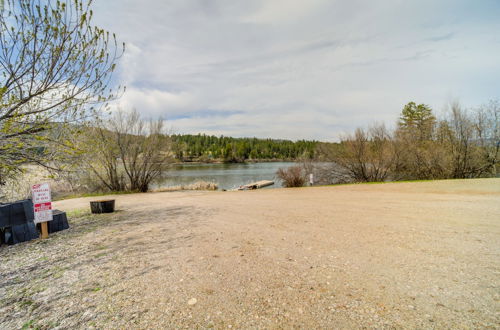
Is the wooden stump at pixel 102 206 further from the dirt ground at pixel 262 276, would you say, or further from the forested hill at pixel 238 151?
the forested hill at pixel 238 151

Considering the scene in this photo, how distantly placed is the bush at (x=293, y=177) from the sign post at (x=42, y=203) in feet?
56.2

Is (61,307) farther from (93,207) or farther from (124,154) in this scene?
(124,154)

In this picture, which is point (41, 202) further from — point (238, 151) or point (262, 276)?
point (238, 151)

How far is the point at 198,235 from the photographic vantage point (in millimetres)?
6168

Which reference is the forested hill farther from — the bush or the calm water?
the bush

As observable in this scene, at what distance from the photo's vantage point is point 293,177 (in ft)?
70.6

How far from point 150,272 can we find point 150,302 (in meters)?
0.91

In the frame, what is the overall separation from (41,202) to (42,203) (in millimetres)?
37

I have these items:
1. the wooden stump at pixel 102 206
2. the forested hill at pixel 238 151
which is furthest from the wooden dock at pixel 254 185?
the forested hill at pixel 238 151

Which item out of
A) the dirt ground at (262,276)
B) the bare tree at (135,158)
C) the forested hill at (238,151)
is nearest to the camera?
the dirt ground at (262,276)

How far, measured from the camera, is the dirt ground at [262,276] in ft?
9.69

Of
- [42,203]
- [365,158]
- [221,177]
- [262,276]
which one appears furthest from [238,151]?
[262,276]

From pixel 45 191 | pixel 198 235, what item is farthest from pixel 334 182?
pixel 45 191

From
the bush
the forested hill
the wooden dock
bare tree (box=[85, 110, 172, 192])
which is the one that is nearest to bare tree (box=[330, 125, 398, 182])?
the bush
